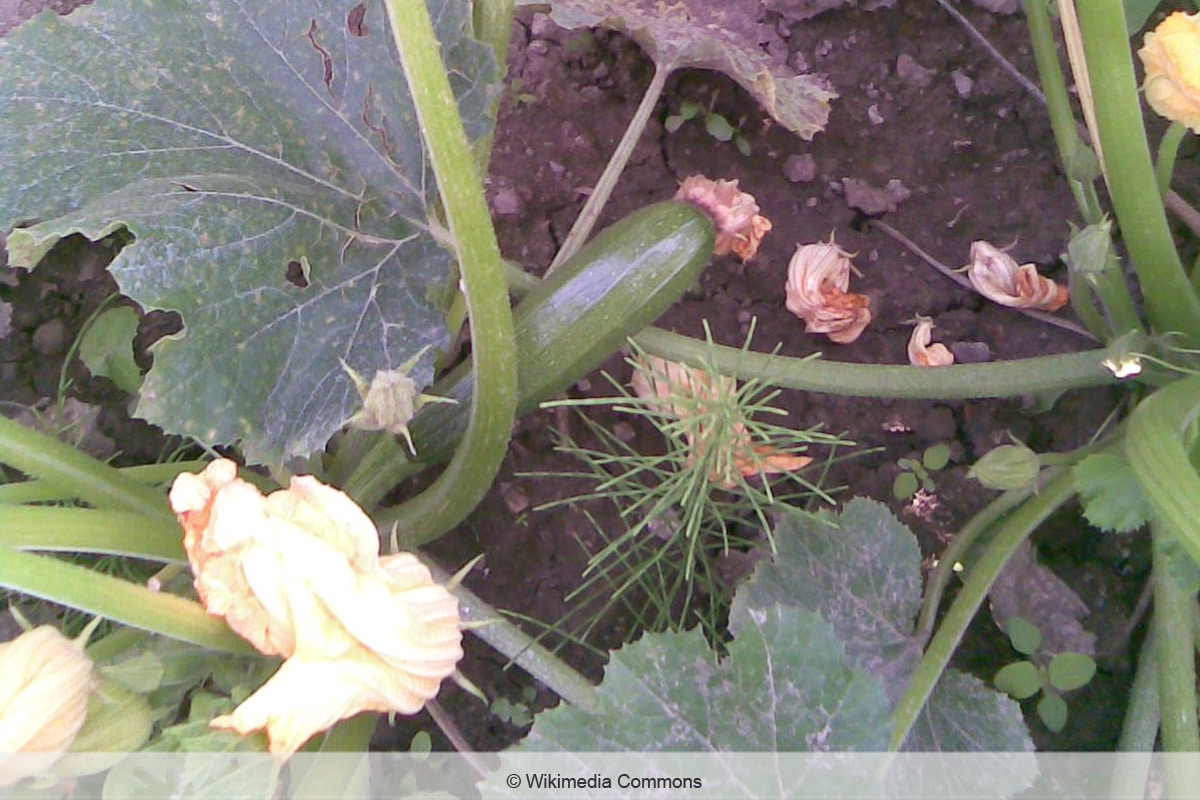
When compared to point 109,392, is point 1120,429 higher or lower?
lower

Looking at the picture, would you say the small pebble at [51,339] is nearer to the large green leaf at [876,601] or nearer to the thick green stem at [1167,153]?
the large green leaf at [876,601]

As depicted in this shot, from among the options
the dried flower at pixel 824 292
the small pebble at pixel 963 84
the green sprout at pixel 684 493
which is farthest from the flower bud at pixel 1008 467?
the small pebble at pixel 963 84

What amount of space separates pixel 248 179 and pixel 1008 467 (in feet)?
3.23

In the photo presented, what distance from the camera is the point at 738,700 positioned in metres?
1.00

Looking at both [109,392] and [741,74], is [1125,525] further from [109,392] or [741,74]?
[109,392]

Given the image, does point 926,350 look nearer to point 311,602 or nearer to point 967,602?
point 967,602

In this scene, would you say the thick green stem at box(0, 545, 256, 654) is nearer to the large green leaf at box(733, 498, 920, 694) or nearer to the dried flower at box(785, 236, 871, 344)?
the large green leaf at box(733, 498, 920, 694)

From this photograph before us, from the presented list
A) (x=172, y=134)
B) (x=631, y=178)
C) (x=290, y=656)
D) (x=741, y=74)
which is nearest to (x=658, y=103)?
(x=631, y=178)

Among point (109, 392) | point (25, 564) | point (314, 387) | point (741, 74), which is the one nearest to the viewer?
point (25, 564)

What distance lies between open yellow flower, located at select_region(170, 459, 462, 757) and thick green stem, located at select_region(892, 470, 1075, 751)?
22.4 inches

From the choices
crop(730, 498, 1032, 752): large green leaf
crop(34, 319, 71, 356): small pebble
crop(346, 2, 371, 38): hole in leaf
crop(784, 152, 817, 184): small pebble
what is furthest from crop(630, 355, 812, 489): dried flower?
A: crop(34, 319, 71, 356): small pebble

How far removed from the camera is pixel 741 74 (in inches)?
50.4

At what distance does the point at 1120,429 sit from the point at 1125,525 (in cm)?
26

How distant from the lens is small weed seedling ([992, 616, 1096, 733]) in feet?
4.44
